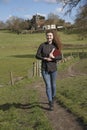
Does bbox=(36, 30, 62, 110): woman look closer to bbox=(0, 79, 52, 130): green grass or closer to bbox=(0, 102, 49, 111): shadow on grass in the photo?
bbox=(0, 79, 52, 130): green grass

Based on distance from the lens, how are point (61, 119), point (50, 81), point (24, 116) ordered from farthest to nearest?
1. point (50, 81)
2. point (24, 116)
3. point (61, 119)

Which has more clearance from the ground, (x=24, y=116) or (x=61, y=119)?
(x=61, y=119)

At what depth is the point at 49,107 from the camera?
36.4 feet

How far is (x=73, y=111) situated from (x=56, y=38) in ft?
6.53

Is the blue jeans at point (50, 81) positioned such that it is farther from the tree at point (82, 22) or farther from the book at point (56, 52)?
the tree at point (82, 22)

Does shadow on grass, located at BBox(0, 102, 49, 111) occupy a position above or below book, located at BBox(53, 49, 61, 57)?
below

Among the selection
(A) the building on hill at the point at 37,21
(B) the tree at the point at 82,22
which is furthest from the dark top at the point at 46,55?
Result: (A) the building on hill at the point at 37,21

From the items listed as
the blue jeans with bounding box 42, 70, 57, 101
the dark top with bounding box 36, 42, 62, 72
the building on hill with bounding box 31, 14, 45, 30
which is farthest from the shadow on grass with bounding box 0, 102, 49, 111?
the building on hill with bounding box 31, 14, 45, 30

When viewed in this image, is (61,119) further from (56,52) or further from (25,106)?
(25,106)

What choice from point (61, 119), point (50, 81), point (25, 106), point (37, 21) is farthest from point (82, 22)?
point (37, 21)

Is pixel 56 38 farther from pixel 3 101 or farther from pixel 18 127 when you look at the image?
pixel 3 101

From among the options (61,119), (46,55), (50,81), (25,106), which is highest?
(46,55)

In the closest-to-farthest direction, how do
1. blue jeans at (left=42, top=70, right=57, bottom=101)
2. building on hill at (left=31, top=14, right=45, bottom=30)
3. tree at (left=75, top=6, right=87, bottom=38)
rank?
1. blue jeans at (left=42, top=70, right=57, bottom=101)
2. tree at (left=75, top=6, right=87, bottom=38)
3. building on hill at (left=31, top=14, right=45, bottom=30)

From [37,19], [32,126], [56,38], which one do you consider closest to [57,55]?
[56,38]
